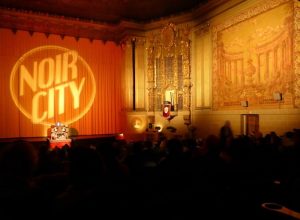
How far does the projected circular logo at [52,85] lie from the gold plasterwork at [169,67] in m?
3.04

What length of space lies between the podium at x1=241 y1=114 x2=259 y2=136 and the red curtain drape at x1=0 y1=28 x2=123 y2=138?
6.56 m

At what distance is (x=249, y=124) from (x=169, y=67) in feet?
16.4

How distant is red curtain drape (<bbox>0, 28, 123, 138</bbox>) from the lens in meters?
12.1

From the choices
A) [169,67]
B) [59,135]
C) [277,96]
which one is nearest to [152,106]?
[169,67]

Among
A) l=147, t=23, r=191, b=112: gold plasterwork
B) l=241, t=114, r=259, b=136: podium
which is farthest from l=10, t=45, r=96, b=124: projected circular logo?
l=241, t=114, r=259, b=136: podium

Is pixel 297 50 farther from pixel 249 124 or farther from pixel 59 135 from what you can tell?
pixel 59 135

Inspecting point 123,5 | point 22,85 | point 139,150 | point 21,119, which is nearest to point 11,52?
point 22,85

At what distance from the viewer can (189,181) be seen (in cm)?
295

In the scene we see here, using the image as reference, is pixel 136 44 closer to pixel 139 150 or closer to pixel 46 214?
pixel 139 150

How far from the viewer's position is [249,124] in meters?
9.37

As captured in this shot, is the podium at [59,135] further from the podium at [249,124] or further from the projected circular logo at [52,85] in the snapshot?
the podium at [249,124]

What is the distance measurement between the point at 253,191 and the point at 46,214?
2.13 metres

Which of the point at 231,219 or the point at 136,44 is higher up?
the point at 136,44

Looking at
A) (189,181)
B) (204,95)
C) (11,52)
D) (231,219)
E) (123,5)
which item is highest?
(123,5)
